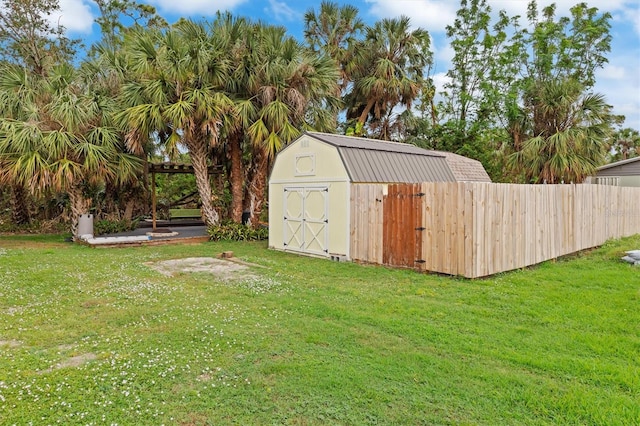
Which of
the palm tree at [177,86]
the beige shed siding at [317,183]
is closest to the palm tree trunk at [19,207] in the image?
the palm tree at [177,86]

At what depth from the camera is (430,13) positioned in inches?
812

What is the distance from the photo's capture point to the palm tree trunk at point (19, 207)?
620 inches

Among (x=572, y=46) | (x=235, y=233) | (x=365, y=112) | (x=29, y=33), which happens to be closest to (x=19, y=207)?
(x=29, y=33)

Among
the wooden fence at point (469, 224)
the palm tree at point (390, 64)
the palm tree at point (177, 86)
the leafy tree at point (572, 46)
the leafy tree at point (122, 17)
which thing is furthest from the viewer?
the leafy tree at point (572, 46)

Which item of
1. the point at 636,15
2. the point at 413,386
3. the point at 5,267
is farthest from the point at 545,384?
the point at 636,15

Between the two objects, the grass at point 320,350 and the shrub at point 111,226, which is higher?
the shrub at point 111,226

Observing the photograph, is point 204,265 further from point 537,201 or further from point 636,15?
point 636,15

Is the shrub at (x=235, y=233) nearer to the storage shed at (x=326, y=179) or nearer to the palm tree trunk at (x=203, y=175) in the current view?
the palm tree trunk at (x=203, y=175)

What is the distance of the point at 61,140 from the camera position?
459 inches

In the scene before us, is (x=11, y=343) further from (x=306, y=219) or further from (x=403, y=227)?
(x=306, y=219)

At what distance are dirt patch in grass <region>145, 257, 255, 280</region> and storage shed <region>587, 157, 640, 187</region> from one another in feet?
58.0

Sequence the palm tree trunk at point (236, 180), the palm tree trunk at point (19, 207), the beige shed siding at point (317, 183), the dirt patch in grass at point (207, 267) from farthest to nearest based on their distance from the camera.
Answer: the palm tree trunk at point (19, 207), the palm tree trunk at point (236, 180), the beige shed siding at point (317, 183), the dirt patch in grass at point (207, 267)

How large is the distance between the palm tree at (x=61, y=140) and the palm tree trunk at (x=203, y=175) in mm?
1884

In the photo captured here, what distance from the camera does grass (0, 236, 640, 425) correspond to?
9.33 feet
